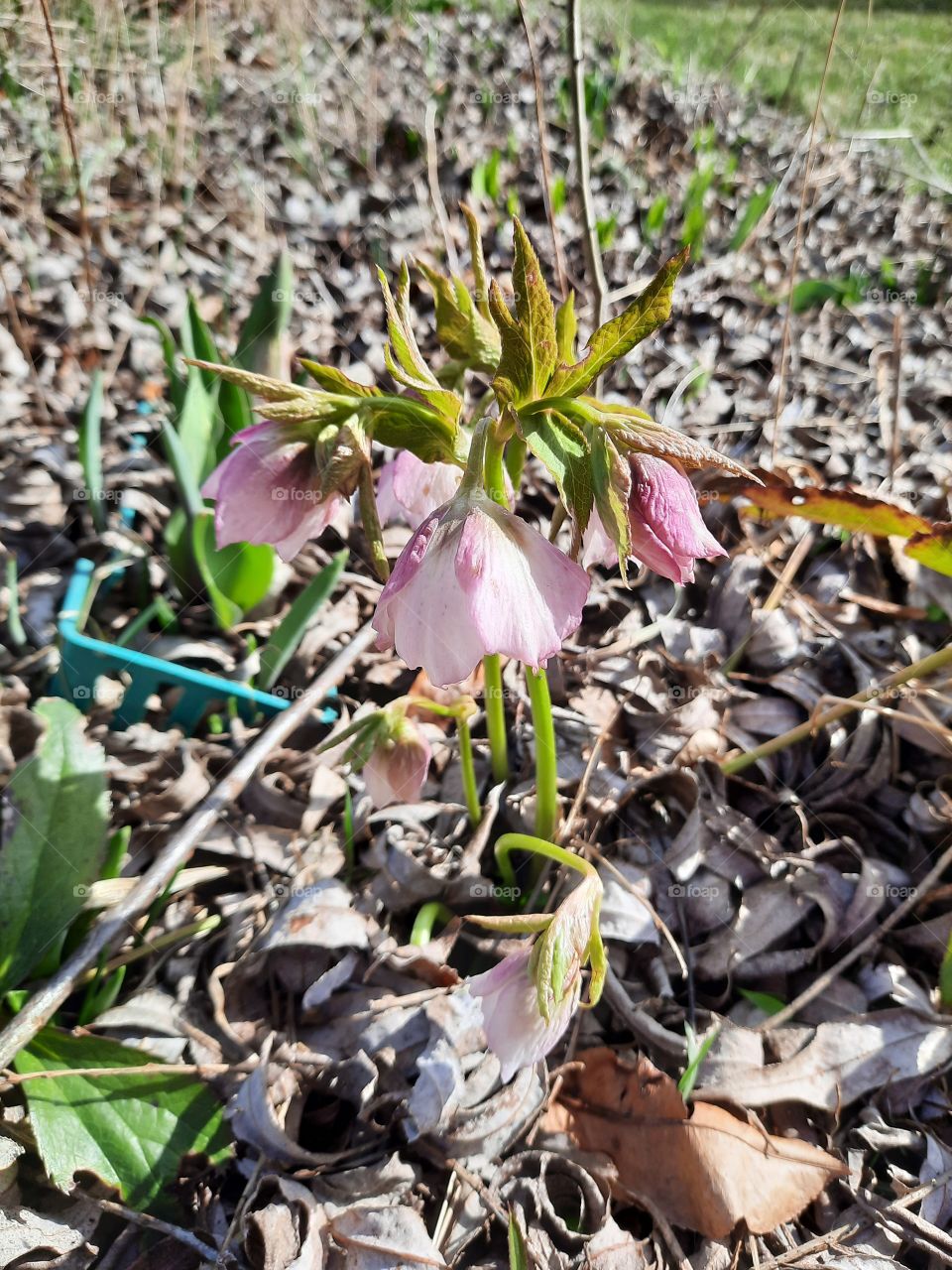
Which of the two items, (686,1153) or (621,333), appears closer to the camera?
(621,333)

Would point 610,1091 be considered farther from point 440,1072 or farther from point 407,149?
point 407,149

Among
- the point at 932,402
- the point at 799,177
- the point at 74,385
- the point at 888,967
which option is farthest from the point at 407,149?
the point at 888,967

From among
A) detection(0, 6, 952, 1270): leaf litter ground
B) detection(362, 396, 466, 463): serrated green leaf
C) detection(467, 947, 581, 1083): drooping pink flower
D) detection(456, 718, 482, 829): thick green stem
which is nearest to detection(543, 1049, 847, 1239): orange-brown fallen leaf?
detection(0, 6, 952, 1270): leaf litter ground

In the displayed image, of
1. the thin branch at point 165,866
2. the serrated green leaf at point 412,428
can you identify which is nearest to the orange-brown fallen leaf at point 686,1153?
the thin branch at point 165,866

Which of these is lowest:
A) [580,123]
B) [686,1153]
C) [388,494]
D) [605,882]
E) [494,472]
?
[686,1153]

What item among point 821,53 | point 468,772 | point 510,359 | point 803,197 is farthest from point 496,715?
point 821,53

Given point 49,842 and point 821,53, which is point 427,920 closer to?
point 49,842
